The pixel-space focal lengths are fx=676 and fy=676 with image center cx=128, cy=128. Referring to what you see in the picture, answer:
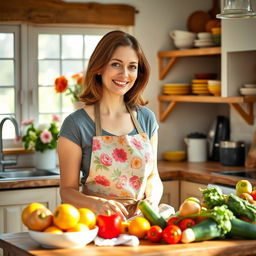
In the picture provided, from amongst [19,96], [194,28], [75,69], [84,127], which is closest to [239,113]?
[194,28]

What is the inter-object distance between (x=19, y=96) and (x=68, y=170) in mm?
2207

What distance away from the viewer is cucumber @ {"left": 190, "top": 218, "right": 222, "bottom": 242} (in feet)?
8.74

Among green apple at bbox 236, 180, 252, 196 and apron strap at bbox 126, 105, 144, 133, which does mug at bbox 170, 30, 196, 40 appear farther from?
green apple at bbox 236, 180, 252, 196

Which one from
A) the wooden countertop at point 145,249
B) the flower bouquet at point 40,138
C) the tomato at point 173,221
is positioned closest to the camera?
the wooden countertop at point 145,249

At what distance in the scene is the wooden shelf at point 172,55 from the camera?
522 centimetres

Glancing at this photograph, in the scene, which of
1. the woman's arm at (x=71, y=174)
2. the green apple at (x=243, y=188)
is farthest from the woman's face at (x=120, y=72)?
the green apple at (x=243, y=188)

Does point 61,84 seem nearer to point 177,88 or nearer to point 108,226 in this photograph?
point 177,88

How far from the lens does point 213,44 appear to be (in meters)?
5.34

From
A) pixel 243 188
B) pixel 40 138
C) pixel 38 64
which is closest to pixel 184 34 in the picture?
pixel 38 64

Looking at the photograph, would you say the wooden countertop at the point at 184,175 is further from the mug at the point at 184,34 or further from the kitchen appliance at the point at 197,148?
the mug at the point at 184,34

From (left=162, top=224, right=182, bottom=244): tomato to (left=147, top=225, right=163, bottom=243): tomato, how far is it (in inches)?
0.9

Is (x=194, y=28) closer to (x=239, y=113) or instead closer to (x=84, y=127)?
(x=239, y=113)

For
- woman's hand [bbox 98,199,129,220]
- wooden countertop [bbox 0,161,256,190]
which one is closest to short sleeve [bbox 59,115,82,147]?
woman's hand [bbox 98,199,129,220]

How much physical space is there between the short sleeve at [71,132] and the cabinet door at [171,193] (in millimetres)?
1812
